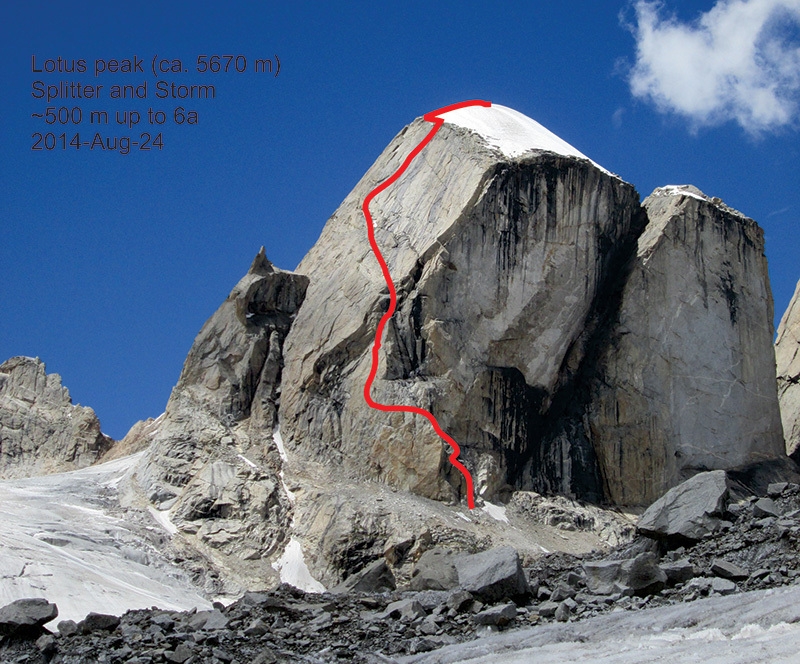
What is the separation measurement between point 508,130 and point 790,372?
1920cm

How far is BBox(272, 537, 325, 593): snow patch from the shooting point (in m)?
41.5

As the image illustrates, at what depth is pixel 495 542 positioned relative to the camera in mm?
43719

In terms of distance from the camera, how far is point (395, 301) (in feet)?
162

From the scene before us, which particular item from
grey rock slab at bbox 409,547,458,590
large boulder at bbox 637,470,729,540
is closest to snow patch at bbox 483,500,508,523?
grey rock slab at bbox 409,547,458,590

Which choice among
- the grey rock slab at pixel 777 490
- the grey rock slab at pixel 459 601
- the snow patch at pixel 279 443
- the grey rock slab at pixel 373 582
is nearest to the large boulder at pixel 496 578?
the grey rock slab at pixel 459 601

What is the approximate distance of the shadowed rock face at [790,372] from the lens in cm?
5812

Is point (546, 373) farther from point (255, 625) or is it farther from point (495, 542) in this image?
point (255, 625)

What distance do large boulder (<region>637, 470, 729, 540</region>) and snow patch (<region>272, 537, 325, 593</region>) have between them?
1670 centimetres

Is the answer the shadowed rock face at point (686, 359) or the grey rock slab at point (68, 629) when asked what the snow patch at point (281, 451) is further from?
the grey rock slab at point (68, 629)

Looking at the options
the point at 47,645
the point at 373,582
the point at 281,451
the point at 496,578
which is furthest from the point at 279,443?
the point at 47,645

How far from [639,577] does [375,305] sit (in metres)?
27.9

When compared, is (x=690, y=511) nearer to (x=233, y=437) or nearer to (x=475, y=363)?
(x=475, y=363)

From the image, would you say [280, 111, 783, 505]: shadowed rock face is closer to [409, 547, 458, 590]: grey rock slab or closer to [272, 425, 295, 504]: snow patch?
[272, 425, 295, 504]: snow patch

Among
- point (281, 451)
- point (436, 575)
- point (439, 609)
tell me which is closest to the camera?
point (439, 609)
